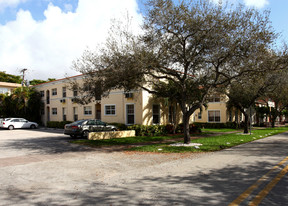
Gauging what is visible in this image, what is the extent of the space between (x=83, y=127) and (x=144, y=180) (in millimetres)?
11797

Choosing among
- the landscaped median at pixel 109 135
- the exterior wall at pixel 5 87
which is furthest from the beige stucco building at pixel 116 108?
the exterior wall at pixel 5 87

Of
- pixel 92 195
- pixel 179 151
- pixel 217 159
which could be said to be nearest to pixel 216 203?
pixel 92 195

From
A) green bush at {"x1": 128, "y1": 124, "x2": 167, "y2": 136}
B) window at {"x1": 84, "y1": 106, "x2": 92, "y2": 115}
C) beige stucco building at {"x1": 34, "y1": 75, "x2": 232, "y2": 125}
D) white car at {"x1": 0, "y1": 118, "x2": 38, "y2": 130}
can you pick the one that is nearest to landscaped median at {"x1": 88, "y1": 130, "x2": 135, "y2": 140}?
green bush at {"x1": 128, "y1": 124, "x2": 167, "y2": 136}

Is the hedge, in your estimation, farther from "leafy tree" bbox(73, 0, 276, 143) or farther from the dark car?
"leafy tree" bbox(73, 0, 276, 143)

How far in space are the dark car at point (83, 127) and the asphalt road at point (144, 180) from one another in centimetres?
704

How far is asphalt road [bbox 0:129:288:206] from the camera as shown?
4.93m

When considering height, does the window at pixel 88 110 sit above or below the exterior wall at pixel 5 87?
below

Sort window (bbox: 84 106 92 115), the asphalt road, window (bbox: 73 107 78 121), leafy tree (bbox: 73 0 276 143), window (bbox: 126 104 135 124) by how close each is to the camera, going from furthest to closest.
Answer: window (bbox: 73 107 78 121)
window (bbox: 84 106 92 115)
window (bbox: 126 104 135 124)
leafy tree (bbox: 73 0 276 143)
the asphalt road

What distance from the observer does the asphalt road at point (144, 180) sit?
16.2 feet

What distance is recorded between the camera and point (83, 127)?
1728 centimetres

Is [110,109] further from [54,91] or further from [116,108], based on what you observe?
[54,91]

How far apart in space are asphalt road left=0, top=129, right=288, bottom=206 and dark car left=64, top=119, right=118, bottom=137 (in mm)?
7045

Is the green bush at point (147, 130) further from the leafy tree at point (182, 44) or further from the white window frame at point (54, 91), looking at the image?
the white window frame at point (54, 91)

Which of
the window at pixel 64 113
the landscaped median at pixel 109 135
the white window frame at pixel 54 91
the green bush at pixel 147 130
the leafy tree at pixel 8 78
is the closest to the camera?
the landscaped median at pixel 109 135
